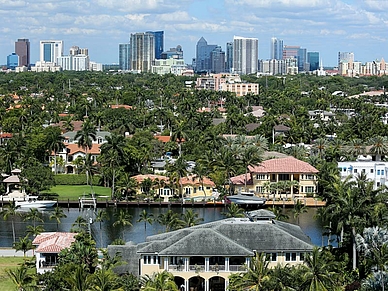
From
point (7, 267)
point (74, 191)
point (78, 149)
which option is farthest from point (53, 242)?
point (78, 149)

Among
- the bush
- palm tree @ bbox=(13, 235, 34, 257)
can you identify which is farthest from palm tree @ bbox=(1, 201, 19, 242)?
palm tree @ bbox=(13, 235, 34, 257)

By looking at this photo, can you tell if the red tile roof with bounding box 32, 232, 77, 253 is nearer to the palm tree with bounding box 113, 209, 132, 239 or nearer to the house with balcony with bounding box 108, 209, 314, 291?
the house with balcony with bounding box 108, 209, 314, 291

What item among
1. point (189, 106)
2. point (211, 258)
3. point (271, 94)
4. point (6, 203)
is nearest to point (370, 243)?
point (211, 258)

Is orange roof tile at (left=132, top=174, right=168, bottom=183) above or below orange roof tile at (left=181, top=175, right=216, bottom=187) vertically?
above

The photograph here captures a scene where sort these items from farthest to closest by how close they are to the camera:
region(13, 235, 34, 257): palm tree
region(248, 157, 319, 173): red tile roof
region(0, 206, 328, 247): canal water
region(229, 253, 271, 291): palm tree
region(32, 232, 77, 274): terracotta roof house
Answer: region(248, 157, 319, 173): red tile roof
region(0, 206, 328, 247): canal water
region(13, 235, 34, 257): palm tree
region(32, 232, 77, 274): terracotta roof house
region(229, 253, 271, 291): palm tree

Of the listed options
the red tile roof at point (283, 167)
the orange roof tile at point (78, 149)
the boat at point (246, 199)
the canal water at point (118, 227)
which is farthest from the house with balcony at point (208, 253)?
the orange roof tile at point (78, 149)

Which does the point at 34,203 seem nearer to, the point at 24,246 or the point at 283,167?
the point at 24,246
